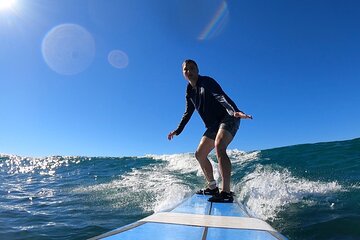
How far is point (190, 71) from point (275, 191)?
3.12 meters

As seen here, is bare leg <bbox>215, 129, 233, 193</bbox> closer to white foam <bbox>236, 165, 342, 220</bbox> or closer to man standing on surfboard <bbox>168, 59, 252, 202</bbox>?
man standing on surfboard <bbox>168, 59, 252, 202</bbox>

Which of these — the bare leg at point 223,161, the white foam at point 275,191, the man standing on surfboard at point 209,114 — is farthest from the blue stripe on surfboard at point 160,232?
the white foam at point 275,191

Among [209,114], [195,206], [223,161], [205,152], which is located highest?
[209,114]

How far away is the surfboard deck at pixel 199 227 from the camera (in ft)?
8.05

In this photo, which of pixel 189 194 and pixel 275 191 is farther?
pixel 275 191

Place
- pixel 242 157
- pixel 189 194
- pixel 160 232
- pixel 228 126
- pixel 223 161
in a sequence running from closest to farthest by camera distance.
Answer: pixel 160 232, pixel 223 161, pixel 228 126, pixel 189 194, pixel 242 157

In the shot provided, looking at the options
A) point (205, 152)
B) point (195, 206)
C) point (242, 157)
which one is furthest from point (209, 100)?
point (242, 157)

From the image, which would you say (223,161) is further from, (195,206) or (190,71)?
(190,71)

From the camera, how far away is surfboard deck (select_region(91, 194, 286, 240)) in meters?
2.46

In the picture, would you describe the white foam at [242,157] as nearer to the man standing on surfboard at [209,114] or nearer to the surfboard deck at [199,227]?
the man standing on surfboard at [209,114]

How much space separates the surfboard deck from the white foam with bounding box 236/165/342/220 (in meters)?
2.20

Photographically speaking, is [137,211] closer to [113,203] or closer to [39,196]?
[113,203]

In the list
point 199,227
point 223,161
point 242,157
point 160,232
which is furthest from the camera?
point 242,157

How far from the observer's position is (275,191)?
22.0 feet
